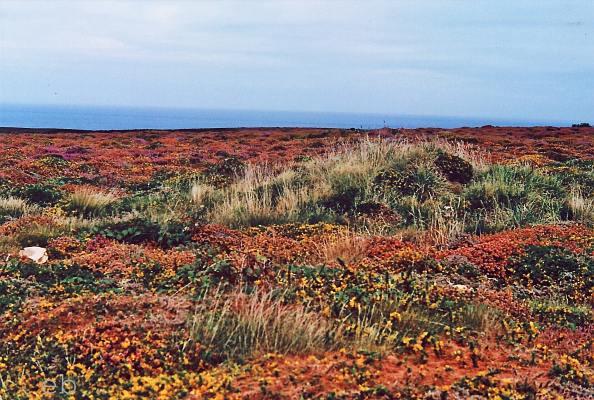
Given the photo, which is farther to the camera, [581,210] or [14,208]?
[14,208]

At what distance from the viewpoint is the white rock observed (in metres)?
8.33

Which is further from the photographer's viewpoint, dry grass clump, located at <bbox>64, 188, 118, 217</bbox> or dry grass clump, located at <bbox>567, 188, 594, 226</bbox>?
dry grass clump, located at <bbox>64, 188, 118, 217</bbox>

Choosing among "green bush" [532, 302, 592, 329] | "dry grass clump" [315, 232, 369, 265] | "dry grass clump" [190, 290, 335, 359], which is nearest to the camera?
"dry grass clump" [190, 290, 335, 359]

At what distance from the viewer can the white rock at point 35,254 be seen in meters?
8.33

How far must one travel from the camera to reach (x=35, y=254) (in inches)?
333

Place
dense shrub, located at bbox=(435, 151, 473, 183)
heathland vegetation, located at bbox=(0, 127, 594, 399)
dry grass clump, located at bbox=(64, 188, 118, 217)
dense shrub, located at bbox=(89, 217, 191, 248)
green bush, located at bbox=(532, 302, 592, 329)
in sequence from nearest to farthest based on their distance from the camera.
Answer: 1. heathland vegetation, located at bbox=(0, 127, 594, 399)
2. green bush, located at bbox=(532, 302, 592, 329)
3. dense shrub, located at bbox=(89, 217, 191, 248)
4. dry grass clump, located at bbox=(64, 188, 118, 217)
5. dense shrub, located at bbox=(435, 151, 473, 183)

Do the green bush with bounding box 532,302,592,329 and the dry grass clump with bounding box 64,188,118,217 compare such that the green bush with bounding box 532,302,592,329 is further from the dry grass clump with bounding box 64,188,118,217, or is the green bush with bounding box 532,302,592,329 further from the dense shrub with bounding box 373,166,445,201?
the dry grass clump with bounding box 64,188,118,217

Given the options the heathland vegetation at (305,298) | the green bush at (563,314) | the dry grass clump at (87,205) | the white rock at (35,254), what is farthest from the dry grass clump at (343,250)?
the dry grass clump at (87,205)

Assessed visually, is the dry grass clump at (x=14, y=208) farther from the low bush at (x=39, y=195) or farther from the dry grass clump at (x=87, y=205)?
the dry grass clump at (x=87, y=205)

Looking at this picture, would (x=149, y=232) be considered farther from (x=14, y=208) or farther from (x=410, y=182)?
(x=410, y=182)

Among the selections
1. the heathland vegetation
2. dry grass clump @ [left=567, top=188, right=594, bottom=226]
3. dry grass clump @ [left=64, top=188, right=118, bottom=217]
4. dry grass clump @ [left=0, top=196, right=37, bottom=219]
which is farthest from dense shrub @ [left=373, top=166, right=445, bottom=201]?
dry grass clump @ [left=0, top=196, right=37, bottom=219]

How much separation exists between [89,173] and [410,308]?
17232 millimetres

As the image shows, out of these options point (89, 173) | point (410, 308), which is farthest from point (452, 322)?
point (89, 173)

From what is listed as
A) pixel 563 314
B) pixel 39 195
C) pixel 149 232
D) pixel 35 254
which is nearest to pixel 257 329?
pixel 563 314
